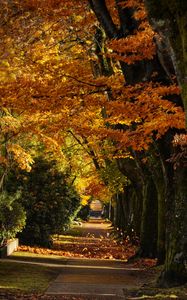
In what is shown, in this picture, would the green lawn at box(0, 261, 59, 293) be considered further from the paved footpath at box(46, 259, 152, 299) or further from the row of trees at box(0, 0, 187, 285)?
the row of trees at box(0, 0, 187, 285)

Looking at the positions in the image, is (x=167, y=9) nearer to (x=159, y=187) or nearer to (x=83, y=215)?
(x=159, y=187)

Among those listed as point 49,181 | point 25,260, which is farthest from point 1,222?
point 49,181

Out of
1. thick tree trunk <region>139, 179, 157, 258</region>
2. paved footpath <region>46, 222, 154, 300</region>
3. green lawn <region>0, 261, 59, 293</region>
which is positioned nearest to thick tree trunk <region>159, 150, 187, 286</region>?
paved footpath <region>46, 222, 154, 300</region>

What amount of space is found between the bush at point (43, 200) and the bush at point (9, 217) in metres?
3.69

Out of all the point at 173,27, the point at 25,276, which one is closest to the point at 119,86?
the point at 25,276

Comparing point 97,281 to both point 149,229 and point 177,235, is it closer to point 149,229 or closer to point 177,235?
point 177,235

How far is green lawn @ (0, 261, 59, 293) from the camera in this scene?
14.4 meters

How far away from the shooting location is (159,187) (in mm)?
19000

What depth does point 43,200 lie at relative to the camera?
28.5 meters

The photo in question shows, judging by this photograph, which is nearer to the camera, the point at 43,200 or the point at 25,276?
the point at 25,276

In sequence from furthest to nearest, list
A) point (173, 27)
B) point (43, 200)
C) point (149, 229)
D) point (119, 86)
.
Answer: point (43, 200) < point (149, 229) < point (119, 86) < point (173, 27)

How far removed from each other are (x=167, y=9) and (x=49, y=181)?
2191 cm

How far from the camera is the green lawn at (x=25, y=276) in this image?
14399mm

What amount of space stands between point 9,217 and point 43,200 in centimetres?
512
